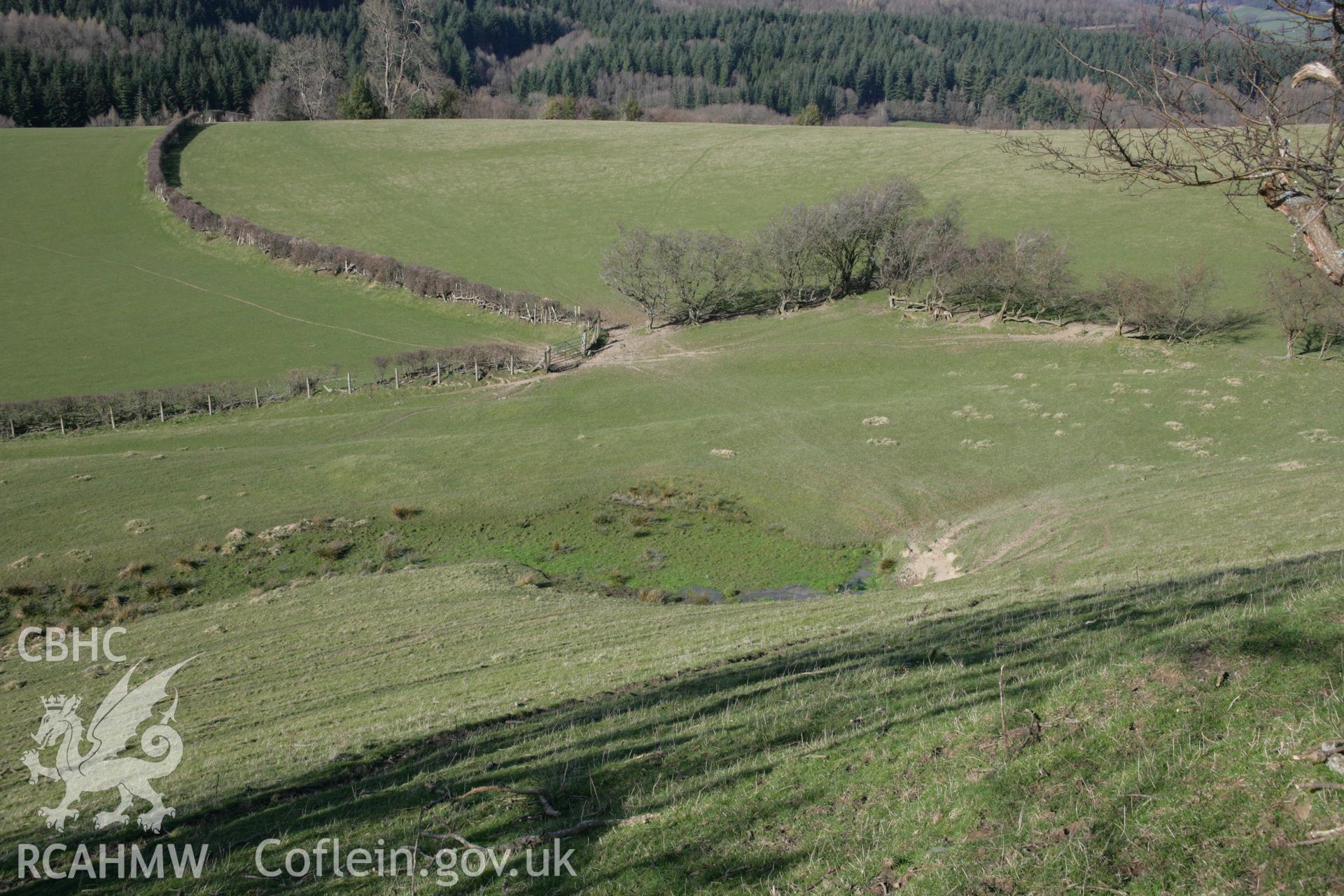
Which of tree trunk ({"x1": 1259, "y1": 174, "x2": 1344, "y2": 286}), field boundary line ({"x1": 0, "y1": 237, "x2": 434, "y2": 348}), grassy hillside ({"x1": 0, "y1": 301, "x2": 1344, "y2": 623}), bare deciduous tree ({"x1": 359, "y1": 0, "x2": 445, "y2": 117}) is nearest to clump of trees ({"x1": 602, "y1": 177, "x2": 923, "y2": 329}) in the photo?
grassy hillside ({"x1": 0, "y1": 301, "x2": 1344, "y2": 623})

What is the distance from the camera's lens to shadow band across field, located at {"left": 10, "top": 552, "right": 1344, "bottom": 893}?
Answer: 8258 mm

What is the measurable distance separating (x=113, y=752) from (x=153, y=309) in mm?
70873

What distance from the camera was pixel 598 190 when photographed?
334 ft

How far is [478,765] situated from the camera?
35.8ft

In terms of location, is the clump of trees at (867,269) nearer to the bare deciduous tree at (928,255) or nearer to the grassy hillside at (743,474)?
the bare deciduous tree at (928,255)

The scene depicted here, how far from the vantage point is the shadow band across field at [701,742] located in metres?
8.26

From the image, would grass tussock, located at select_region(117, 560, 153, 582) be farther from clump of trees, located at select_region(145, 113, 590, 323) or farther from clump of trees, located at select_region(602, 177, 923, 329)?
clump of trees, located at select_region(602, 177, 923, 329)

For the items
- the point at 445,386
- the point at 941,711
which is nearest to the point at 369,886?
the point at 941,711

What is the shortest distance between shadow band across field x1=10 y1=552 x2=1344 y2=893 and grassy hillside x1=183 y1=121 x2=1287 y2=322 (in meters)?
61.5

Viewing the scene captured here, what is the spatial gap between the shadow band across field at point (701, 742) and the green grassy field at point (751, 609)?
0.07 meters

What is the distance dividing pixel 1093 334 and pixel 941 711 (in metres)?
56.2

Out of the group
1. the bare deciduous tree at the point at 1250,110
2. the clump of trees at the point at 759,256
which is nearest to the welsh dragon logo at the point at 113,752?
the bare deciduous tree at the point at 1250,110

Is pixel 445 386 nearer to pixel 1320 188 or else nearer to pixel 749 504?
pixel 749 504

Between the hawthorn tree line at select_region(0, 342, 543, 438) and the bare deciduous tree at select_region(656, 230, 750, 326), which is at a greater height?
the bare deciduous tree at select_region(656, 230, 750, 326)
